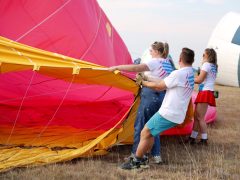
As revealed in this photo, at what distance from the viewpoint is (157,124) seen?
4500 mm

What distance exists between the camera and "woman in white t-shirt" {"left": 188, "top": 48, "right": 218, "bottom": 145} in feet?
19.9

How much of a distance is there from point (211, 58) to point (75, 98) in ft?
6.14

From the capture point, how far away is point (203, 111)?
245 inches

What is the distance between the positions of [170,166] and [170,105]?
27.4 inches

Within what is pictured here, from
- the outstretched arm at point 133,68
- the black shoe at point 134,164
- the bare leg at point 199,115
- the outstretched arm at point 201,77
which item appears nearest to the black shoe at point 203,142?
the bare leg at point 199,115

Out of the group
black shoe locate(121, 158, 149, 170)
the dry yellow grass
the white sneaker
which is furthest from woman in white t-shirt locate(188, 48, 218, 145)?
black shoe locate(121, 158, 149, 170)

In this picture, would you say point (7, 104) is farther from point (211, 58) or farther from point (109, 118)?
point (211, 58)

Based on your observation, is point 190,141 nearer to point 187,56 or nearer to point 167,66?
point 167,66

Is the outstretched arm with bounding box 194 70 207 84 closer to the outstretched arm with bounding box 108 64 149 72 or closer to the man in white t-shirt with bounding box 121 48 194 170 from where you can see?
the man in white t-shirt with bounding box 121 48 194 170

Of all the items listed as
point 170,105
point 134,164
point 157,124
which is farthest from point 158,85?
point 134,164

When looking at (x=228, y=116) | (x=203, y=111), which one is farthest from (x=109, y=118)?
(x=228, y=116)

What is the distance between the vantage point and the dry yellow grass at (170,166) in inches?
171

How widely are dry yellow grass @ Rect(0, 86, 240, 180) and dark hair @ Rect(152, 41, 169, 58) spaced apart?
1122 mm

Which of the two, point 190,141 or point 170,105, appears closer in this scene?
point 170,105
